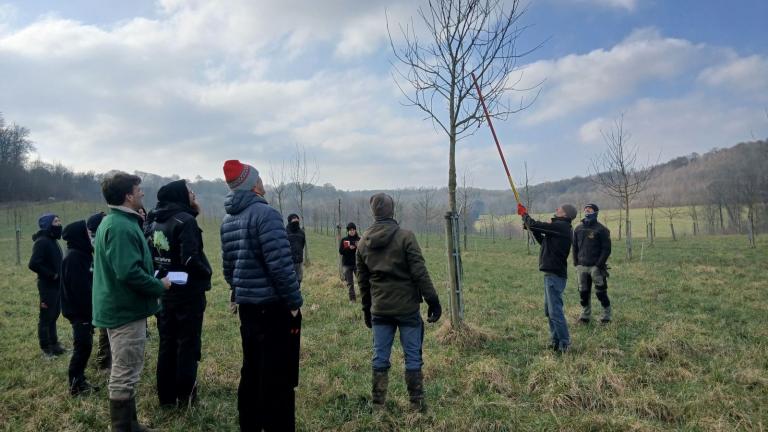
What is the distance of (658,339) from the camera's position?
6.10 meters

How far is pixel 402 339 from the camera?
14.1 ft

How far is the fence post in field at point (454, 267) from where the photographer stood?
6.61 meters

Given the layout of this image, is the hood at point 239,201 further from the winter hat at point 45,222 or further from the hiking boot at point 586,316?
the hiking boot at point 586,316

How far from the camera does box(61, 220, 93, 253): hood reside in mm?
5102

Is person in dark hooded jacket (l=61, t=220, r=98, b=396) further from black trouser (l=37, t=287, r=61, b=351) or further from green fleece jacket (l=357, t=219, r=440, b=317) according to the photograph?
green fleece jacket (l=357, t=219, r=440, b=317)

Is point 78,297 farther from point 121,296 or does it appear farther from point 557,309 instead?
point 557,309

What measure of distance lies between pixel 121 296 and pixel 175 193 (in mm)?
1314

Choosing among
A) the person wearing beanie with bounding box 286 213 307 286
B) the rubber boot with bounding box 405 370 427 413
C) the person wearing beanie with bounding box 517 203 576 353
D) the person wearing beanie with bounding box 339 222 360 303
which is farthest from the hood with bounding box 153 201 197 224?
the person wearing beanie with bounding box 339 222 360 303

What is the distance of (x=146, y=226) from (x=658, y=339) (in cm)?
708

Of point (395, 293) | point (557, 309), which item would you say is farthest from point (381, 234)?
point (557, 309)

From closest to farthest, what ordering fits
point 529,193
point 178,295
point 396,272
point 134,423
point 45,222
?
point 134,423
point 396,272
point 178,295
point 45,222
point 529,193

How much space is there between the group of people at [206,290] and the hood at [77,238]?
0.01 meters

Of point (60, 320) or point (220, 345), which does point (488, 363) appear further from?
point (60, 320)

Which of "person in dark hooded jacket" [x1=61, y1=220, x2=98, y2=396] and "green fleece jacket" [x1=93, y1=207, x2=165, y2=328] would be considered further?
"person in dark hooded jacket" [x1=61, y1=220, x2=98, y2=396]
